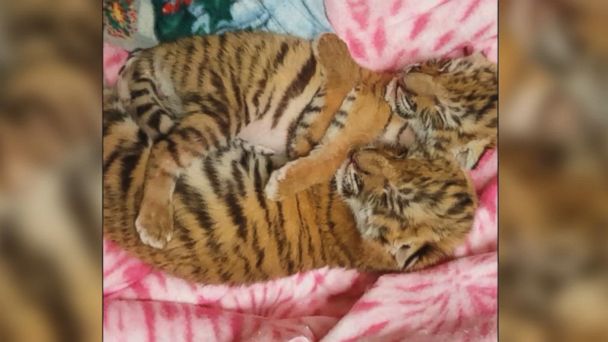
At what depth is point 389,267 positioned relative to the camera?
1.13 metres

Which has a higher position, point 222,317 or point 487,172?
point 487,172

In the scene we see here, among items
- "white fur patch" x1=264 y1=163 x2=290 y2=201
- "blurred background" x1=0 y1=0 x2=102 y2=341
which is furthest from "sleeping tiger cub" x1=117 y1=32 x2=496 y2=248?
"blurred background" x1=0 y1=0 x2=102 y2=341

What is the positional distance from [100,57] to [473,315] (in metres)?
0.75

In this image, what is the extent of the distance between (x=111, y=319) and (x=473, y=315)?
0.60 meters

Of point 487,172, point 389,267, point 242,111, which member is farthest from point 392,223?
point 242,111

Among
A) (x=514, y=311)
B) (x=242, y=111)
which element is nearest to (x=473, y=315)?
(x=514, y=311)

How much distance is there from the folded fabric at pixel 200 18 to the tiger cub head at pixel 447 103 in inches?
6.7

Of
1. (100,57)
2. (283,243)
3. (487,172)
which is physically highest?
(100,57)

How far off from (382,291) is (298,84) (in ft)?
1.22

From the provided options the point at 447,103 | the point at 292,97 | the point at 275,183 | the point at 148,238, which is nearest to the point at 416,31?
the point at 447,103

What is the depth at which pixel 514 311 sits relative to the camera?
3.82ft

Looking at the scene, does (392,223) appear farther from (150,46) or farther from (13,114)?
(13,114)

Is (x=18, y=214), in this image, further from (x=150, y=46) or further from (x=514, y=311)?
(x=514, y=311)

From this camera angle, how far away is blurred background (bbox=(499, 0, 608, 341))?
116cm
